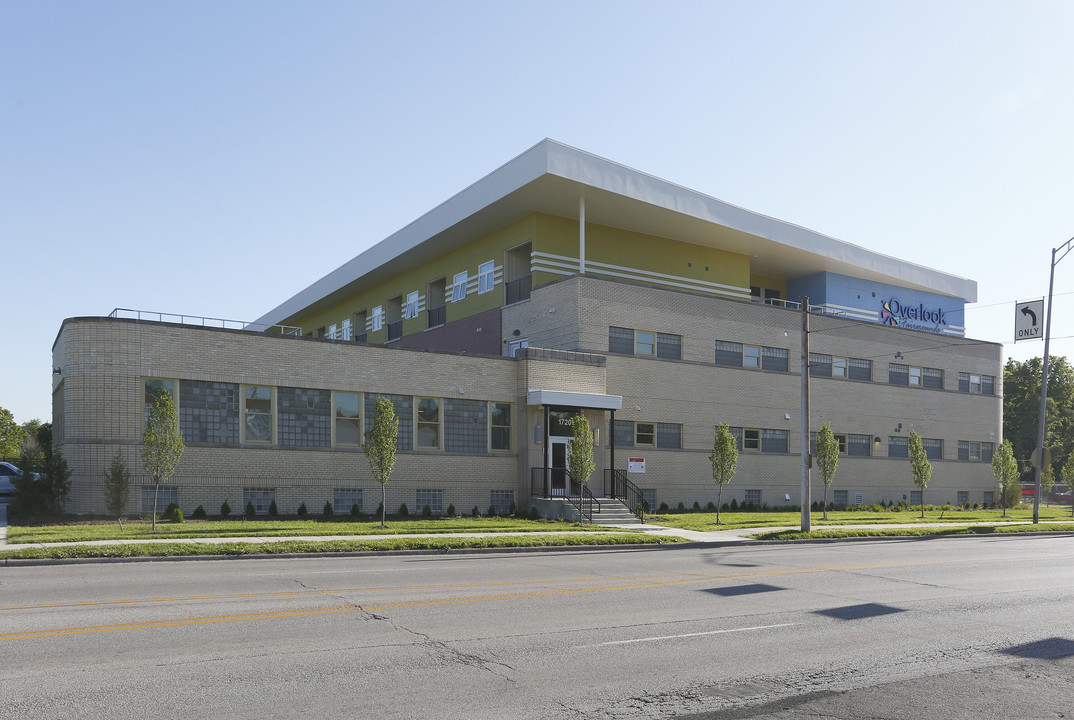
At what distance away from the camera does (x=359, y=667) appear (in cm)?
810

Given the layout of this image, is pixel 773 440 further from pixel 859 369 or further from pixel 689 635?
pixel 689 635

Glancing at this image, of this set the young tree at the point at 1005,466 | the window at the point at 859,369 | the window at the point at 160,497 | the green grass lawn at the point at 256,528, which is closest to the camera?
the green grass lawn at the point at 256,528

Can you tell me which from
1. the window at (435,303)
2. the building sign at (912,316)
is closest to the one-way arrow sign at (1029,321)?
Result: the building sign at (912,316)

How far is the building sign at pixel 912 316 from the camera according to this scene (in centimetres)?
5119

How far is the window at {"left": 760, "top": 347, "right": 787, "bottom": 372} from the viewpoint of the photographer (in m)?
41.0

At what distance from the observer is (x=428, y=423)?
30.8m

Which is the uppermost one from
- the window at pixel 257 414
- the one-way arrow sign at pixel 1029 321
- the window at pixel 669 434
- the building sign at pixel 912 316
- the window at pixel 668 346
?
the building sign at pixel 912 316

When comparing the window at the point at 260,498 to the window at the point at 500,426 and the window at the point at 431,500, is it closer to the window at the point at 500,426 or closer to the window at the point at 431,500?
the window at the point at 431,500

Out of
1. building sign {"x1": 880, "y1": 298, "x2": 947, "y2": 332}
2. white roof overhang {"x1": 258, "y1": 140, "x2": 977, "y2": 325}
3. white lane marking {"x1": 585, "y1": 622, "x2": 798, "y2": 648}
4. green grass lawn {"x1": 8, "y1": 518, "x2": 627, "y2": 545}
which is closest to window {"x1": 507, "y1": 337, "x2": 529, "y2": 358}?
white roof overhang {"x1": 258, "y1": 140, "x2": 977, "y2": 325}

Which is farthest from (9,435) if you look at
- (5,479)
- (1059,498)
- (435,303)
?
(1059,498)

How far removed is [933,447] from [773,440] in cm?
1318

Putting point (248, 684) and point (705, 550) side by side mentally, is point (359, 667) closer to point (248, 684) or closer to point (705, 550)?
point (248, 684)

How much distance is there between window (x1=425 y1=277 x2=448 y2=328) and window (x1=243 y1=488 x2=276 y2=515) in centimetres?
1932

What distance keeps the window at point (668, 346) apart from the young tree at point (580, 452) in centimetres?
818
